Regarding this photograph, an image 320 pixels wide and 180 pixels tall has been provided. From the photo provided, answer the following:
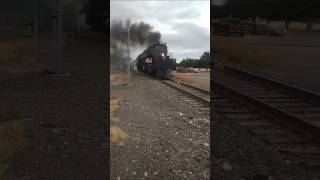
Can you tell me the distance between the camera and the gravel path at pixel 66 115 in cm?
441

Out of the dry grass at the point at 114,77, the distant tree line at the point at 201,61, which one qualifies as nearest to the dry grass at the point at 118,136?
the dry grass at the point at 114,77

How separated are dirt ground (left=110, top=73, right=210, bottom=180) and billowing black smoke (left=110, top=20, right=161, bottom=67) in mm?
321

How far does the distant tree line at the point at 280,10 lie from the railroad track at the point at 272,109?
0.64 metres

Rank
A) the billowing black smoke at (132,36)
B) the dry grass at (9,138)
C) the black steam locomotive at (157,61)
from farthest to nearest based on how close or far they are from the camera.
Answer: the dry grass at (9,138)
the black steam locomotive at (157,61)
the billowing black smoke at (132,36)

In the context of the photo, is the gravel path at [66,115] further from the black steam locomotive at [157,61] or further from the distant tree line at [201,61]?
the distant tree line at [201,61]

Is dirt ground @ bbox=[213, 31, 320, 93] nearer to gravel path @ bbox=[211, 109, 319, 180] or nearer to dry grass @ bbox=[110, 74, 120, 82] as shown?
gravel path @ bbox=[211, 109, 319, 180]

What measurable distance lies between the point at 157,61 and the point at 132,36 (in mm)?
447

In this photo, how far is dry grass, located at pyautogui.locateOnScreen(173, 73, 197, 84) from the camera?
4.36 m

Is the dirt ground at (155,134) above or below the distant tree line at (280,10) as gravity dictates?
below

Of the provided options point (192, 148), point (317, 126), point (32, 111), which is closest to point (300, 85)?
point (317, 126)

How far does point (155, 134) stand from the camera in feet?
14.3

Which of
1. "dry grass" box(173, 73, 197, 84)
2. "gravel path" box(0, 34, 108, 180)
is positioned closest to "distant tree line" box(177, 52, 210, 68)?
"dry grass" box(173, 73, 197, 84)

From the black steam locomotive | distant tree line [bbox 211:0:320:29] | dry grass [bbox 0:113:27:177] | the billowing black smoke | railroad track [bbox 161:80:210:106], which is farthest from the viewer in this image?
distant tree line [bbox 211:0:320:29]

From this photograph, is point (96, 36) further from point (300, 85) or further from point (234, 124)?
point (300, 85)
